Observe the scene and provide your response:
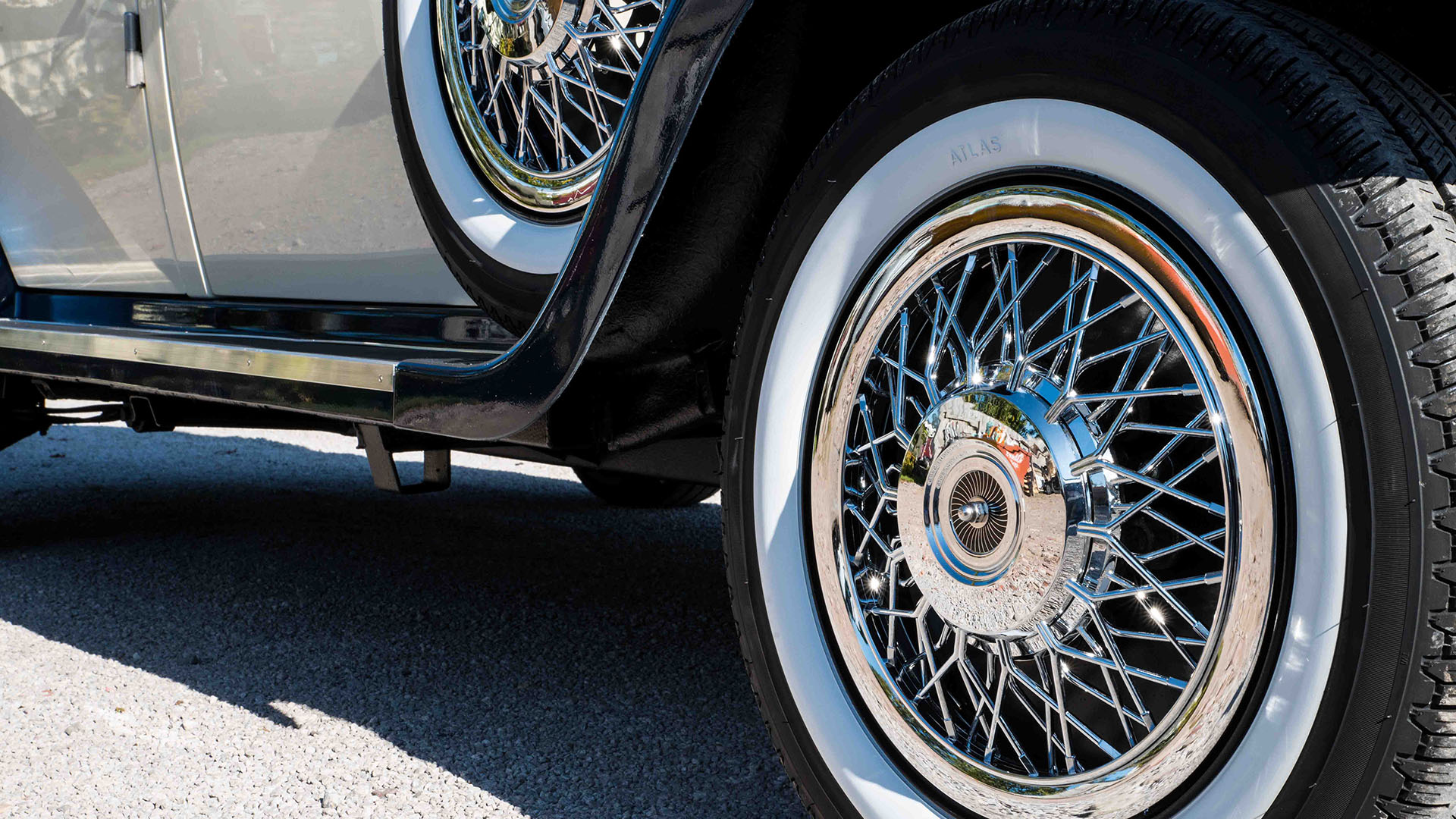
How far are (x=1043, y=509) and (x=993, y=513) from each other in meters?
0.06

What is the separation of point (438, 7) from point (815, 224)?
812 mm

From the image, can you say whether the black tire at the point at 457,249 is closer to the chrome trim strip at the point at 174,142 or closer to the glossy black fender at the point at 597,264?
the glossy black fender at the point at 597,264

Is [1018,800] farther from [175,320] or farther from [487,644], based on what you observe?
[175,320]

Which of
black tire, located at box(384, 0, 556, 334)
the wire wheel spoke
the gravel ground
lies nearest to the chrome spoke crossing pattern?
the wire wheel spoke

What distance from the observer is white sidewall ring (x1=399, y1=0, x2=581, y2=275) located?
5.81 ft

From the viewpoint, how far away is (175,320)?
2645mm

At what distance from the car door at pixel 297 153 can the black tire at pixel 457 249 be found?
0.59 ft

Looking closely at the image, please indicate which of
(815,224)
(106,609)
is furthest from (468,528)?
(815,224)

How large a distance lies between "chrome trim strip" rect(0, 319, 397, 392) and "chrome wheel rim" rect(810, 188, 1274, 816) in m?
0.79

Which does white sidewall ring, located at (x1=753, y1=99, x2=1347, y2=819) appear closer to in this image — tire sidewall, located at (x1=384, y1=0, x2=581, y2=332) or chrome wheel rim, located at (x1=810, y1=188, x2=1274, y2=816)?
chrome wheel rim, located at (x1=810, y1=188, x2=1274, y2=816)

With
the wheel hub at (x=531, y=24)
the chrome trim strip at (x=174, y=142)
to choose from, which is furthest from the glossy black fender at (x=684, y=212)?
the chrome trim strip at (x=174, y=142)

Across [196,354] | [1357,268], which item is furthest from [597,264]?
[196,354]

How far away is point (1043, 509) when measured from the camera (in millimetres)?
1150

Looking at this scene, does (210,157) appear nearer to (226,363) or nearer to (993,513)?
(226,363)
